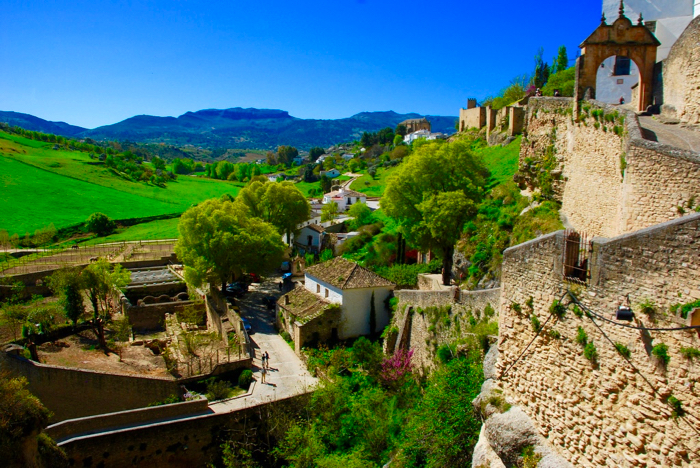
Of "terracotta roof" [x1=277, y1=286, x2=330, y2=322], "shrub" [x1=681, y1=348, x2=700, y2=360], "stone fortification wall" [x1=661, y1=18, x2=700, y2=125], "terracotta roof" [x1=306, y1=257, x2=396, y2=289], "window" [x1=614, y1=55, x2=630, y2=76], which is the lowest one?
"terracotta roof" [x1=277, y1=286, x2=330, y2=322]

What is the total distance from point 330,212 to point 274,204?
1179 cm

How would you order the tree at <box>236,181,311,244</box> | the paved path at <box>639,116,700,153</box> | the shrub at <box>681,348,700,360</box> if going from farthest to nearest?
the tree at <box>236,181,311,244</box>, the paved path at <box>639,116,700,153</box>, the shrub at <box>681,348,700,360</box>

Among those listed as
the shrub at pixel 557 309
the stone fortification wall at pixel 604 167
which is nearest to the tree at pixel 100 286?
the stone fortification wall at pixel 604 167

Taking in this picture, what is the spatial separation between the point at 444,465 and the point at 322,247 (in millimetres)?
37311

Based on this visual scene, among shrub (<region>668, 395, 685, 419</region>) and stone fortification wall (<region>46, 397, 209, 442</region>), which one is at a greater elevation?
shrub (<region>668, 395, 685, 419</region>)

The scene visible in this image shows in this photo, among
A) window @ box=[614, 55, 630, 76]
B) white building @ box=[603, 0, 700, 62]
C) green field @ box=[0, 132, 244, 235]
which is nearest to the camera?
window @ box=[614, 55, 630, 76]

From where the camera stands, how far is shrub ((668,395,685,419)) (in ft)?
18.3

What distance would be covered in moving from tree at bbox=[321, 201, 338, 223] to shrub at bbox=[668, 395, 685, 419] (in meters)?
49.4

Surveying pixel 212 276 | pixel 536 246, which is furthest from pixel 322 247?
pixel 536 246

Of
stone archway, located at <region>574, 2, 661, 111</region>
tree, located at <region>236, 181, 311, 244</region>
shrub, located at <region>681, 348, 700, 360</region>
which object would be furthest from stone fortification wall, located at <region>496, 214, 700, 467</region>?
tree, located at <region>236, 181, 311, 244</region>

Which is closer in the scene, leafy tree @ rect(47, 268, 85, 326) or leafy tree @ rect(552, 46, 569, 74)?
leafy tree @ rect(47, 268, 85, 326)

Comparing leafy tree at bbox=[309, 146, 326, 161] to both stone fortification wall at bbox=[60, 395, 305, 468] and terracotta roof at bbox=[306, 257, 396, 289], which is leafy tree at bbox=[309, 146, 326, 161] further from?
stone fortification wall at bbox=[60, 395, 305, 468]

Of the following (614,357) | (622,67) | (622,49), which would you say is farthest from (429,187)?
(614,357)

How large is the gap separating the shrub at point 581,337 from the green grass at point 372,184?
201ft
